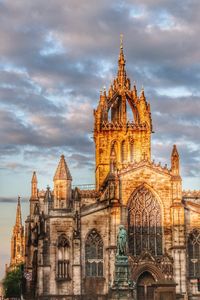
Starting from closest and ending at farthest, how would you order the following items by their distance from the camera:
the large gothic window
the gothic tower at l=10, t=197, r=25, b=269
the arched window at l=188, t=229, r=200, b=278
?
1. the arched window at l=188, t=229, r=200, b=278
2. the large gothic window
3. the gothic tower at l=10, t=197, r=25, b=269

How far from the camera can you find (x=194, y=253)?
65062 millimetres

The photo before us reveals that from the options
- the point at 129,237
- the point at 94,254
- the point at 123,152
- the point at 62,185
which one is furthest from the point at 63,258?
the point at 123,152

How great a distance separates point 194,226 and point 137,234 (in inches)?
213

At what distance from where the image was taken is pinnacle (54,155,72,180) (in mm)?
69875

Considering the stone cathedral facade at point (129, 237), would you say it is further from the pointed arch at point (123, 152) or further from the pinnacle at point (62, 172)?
the pointed arch at point (123, 152)

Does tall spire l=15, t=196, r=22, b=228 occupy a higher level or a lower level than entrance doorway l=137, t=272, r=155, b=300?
higher

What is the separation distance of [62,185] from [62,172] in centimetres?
137

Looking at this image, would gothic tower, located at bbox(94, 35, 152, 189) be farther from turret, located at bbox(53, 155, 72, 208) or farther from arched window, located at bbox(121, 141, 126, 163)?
turret, located at bbox(53, 155, 72, 208)

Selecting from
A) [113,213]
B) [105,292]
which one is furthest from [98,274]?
[113,213]

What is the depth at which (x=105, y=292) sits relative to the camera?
63.4 m

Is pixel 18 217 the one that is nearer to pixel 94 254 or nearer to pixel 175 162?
pixel 94 254

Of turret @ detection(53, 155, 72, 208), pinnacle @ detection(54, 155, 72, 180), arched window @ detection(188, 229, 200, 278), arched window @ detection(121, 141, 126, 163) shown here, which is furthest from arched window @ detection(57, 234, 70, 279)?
arched window @ detection(121, 141, 126, 163)

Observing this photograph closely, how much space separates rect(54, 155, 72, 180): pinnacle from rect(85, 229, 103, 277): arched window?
7.52 metres

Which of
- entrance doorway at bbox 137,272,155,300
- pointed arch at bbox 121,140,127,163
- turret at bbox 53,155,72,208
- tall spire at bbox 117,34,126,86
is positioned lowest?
entrance doorway at bbox 137,272,155,300
